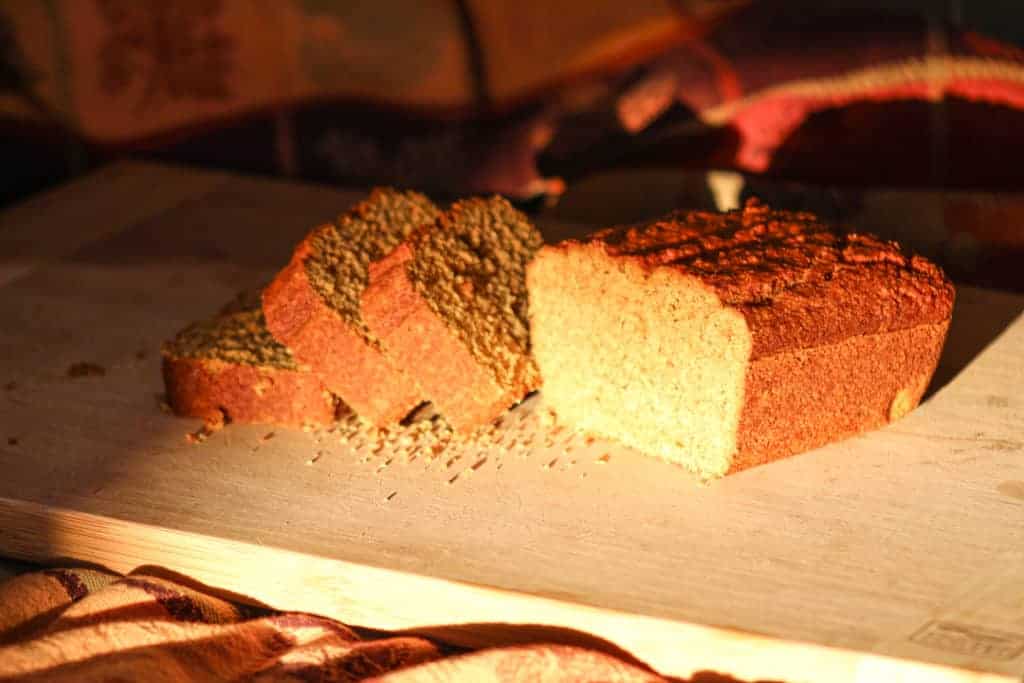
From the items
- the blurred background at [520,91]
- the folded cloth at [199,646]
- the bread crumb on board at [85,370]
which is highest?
the blurred background at [520,91]

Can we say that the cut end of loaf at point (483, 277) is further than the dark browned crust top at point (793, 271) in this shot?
Yes

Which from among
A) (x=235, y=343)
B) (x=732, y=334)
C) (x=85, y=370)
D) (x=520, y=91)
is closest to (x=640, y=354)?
(x=732, y=334)

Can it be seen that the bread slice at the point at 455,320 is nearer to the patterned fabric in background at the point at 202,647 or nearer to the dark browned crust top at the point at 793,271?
the dark browned crust top at the point at 793,271

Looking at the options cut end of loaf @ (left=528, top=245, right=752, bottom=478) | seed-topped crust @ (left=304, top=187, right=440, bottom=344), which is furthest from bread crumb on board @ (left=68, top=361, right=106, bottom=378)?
cut end of loaf @ (left=528, top=245, right=752, bottom=478)

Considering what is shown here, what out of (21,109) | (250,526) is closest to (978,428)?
(250,526)

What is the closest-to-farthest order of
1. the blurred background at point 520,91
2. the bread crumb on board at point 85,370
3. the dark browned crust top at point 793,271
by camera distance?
the dark browned crust top at point 793,271 < the bread crumb on board at point 85,370 < the blurred background at point 520,91

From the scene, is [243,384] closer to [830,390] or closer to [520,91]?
[830,390]

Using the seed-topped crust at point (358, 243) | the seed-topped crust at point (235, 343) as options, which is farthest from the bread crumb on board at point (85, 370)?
the seed-topped crust at point (358, 243)

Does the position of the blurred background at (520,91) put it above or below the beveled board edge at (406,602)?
above

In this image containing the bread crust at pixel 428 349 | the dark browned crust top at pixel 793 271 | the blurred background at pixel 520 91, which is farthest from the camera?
the blurred background at pixel 520 91
